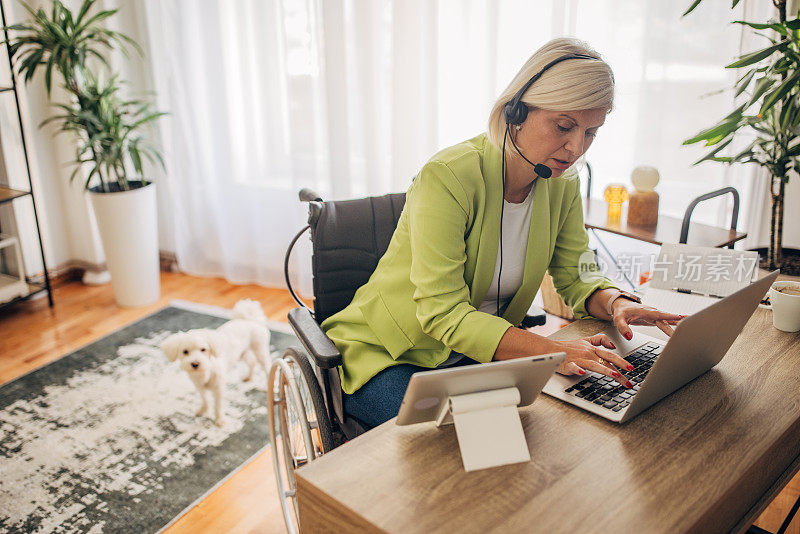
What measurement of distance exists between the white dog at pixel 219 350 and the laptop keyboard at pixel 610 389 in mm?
1466

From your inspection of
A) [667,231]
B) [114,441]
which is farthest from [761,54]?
[114,441]

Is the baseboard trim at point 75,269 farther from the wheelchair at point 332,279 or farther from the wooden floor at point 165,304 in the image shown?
the wheelchair at point 332,279

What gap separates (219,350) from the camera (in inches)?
88.9

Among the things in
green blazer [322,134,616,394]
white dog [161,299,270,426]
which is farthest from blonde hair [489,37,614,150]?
white dog [161,299,270,426]

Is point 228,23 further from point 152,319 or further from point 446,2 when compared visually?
point 152,319

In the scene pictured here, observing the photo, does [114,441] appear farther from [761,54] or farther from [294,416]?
[761,54]

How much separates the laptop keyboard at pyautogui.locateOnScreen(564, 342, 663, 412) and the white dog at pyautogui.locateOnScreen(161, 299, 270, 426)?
1.47 meters

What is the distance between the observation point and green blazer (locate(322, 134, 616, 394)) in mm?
1224

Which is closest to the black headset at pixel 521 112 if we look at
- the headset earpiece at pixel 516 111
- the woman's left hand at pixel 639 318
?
the headset earpiece at pixel 516 111

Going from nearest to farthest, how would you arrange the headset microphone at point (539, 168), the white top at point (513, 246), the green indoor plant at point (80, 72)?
the headset microphone at point (539, 168), the white top at point (513, 246), the green indoor plant at point (80, 72)

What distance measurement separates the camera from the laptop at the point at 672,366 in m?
0.95

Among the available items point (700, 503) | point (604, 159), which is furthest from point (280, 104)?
point (700, 503)

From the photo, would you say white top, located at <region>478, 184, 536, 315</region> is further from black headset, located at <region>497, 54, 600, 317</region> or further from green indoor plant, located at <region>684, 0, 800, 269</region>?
green indoor plant, located at <region>684, 0, 800, 269</region>

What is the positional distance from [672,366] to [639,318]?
0.95ft
